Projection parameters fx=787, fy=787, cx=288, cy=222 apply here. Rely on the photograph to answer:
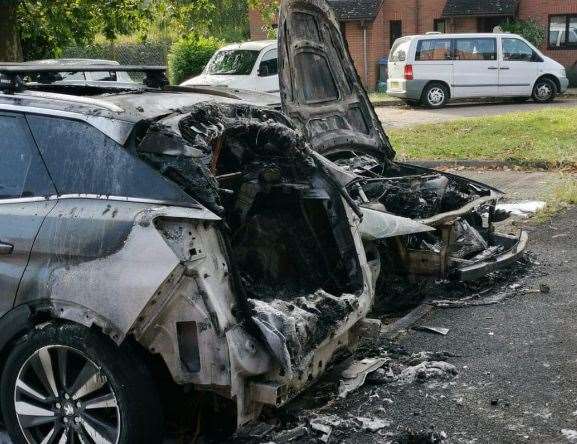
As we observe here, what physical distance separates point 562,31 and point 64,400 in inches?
1138

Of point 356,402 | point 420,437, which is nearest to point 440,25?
point 356,402

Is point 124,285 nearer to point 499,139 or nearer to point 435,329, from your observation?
point 435,329

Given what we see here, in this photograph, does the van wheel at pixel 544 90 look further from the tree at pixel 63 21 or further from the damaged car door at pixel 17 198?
the damaged car door at pixel 17 198

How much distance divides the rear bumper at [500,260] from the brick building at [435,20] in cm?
2355

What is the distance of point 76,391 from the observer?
3.73m

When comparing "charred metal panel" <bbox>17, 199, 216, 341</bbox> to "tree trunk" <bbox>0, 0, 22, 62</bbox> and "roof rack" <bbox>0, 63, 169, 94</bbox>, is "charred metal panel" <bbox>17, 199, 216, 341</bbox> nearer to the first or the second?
"roof rack" <bbox>0, 63, 169, 94</bbox>

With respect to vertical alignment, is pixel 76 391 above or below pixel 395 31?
below

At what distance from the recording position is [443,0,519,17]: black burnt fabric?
94.2 ft

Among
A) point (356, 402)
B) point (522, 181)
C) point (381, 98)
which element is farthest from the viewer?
point (381, 98)

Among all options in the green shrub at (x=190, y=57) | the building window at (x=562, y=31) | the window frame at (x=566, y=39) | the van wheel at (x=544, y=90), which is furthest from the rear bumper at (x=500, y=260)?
the building window at (x=562, y=31)

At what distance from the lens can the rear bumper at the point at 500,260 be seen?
6.21m

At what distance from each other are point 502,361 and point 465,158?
342 inches

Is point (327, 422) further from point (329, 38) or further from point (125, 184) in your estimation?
point (329, 38)

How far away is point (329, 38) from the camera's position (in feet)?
24.5
